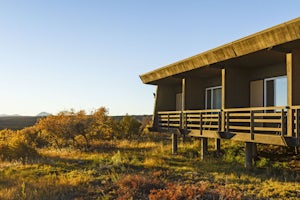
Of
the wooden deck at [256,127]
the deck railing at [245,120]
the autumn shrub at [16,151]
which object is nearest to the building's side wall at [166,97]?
the deck railing at [245,120]

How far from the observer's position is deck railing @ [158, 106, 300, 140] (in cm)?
1158

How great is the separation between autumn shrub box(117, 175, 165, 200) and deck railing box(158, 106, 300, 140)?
4681 millimetres

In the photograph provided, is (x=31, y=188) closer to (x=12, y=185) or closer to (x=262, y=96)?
(x=12, y=185)

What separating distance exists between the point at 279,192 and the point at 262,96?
642cm

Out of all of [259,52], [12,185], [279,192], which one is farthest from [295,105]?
[12,185]

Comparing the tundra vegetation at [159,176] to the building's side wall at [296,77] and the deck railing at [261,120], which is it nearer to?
the deck railing at [261,120]

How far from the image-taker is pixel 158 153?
790 inches

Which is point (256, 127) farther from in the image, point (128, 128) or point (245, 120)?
point (128, 128)

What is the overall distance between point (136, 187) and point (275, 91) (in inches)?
329

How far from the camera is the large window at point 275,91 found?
14391 millimetres

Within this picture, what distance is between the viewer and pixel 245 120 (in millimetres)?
13555

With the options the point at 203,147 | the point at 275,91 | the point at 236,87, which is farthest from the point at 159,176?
the point at 275,91

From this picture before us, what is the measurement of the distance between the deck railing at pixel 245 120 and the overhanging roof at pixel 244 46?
2.46 meters

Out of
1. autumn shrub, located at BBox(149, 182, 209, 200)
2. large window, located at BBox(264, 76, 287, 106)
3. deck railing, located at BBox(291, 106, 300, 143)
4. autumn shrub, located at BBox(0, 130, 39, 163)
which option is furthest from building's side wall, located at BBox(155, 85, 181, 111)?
autumn shrub, located at BBox(149, 182, 209, 200)
